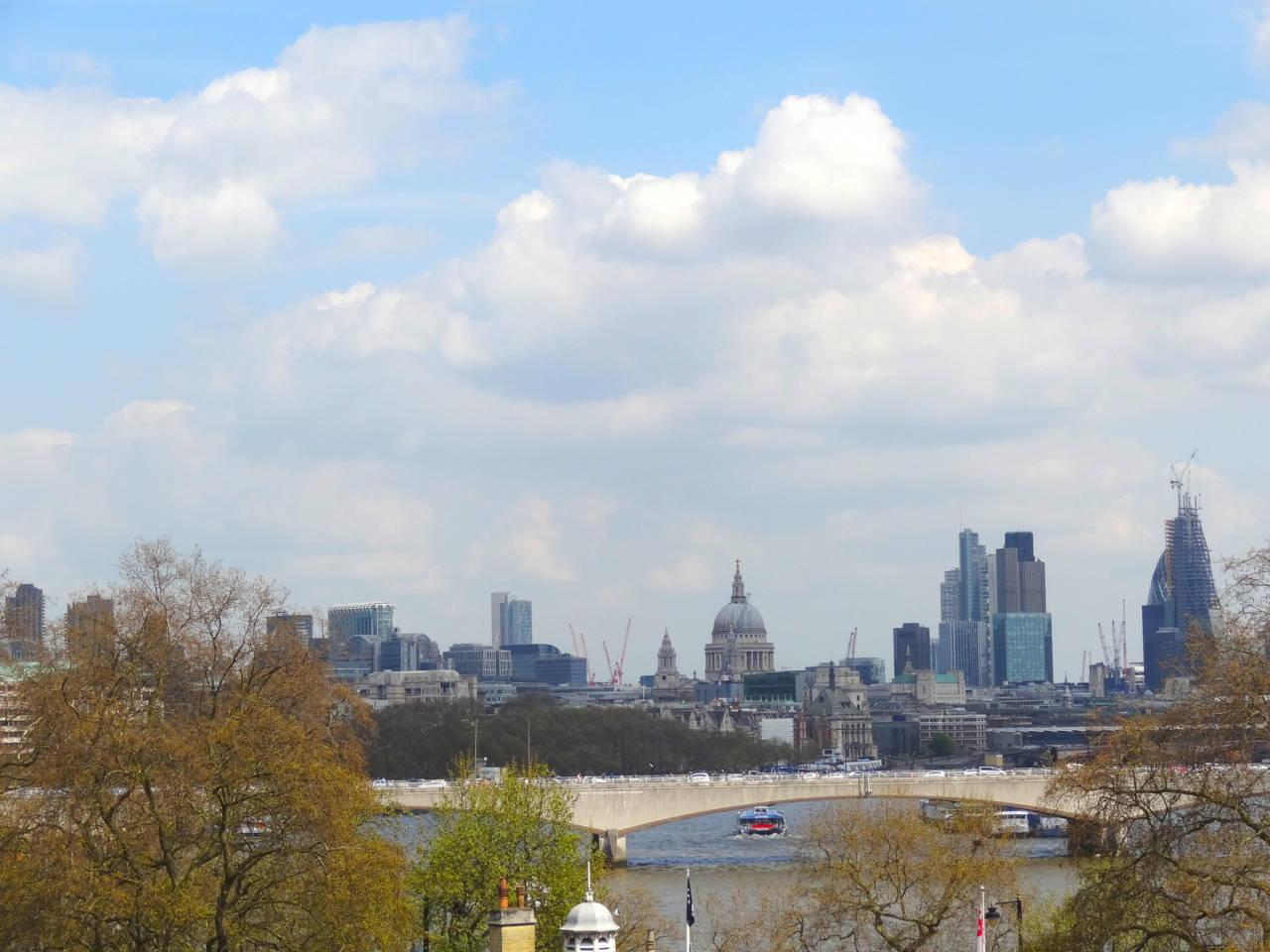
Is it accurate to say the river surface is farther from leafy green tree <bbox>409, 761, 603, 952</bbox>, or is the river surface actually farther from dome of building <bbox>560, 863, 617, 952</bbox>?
dome of building <bbox>560, 863, 617, 952</bbox>

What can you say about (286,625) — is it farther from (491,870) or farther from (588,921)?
(588,921)

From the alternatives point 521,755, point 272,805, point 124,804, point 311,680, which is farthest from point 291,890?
point 521,755

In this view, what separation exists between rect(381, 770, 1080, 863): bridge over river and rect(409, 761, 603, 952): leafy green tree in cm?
5560

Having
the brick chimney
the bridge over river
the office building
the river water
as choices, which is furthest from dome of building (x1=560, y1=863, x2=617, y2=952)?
the bridge over river

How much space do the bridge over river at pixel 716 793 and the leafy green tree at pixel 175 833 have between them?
64.1 metres

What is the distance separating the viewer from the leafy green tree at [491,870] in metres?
45.4

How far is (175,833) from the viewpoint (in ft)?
130

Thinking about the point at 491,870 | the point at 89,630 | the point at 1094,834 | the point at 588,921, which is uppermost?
the point at 89,630

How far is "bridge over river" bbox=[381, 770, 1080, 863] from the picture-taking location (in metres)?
108

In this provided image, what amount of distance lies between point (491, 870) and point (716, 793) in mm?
69334

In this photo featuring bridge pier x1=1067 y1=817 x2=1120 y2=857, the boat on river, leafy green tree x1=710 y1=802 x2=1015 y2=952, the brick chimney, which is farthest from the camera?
the boat on river

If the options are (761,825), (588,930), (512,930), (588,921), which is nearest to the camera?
(588,930)

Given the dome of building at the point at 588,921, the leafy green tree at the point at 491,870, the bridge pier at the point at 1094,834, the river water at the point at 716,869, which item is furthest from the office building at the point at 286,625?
the bridge pier at the point at 1094,834

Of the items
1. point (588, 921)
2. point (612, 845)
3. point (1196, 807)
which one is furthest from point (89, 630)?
point (612, 845)
